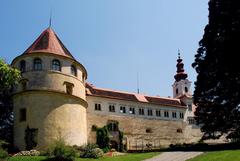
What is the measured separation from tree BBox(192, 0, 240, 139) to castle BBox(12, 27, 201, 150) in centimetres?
1411

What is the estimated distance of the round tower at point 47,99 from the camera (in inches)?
1651

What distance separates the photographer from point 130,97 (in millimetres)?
61375

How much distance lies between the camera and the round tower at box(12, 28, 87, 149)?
1651 inches

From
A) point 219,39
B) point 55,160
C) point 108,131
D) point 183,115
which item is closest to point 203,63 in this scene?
point 219,39

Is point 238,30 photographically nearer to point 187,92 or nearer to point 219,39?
point 219,39

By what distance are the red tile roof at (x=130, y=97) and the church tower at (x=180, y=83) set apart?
6.55 m

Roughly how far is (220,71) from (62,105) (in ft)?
58.9

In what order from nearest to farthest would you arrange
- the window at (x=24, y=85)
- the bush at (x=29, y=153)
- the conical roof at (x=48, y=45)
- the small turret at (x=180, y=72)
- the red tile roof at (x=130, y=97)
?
the bush at (x=29, y=153), the window at (x=24, y=85), the conical roof at (x=48, y=45), the red tile roof at (x=130, y=97), the small turret at (x=180, y=72)

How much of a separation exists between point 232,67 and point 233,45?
1.84m

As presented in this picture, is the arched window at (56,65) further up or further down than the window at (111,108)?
further up

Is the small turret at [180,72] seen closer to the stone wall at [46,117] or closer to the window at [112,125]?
the window at [112,125]

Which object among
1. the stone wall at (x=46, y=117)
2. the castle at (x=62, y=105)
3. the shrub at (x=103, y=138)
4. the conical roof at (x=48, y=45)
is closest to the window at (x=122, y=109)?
the castle at (x=62, y=105)

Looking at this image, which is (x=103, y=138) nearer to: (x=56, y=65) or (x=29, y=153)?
(x=56, y=65)

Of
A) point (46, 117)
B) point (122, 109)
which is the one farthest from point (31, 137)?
point (122, 109)
